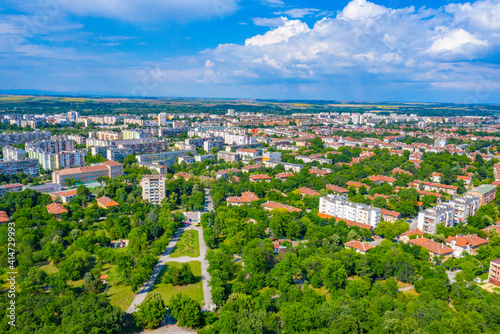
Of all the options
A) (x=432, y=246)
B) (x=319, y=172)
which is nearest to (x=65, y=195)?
(x=319, y=172)

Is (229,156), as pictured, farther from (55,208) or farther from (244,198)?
(55,208)

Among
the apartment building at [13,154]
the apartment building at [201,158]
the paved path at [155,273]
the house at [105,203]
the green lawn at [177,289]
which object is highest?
the apartment building at [13,154]

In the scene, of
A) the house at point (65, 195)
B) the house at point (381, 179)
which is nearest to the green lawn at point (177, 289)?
the house at point (65, 195)

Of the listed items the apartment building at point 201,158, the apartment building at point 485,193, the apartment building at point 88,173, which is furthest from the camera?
the apartment building at point 201,158

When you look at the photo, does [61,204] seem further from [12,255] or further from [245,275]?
[245,275]

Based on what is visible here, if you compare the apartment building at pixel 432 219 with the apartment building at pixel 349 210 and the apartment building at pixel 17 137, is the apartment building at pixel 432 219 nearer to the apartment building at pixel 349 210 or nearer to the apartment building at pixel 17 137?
the apartment building at pixel 349 210

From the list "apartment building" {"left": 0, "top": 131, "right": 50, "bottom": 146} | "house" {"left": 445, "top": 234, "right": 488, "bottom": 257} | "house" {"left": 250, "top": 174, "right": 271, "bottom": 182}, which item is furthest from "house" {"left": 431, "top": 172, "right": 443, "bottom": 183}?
"apartment building" {"left": 0, "top": 131, "right": 50, "bottom": 146}

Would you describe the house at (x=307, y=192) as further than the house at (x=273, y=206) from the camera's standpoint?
Yes

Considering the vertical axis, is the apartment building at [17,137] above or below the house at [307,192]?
above
